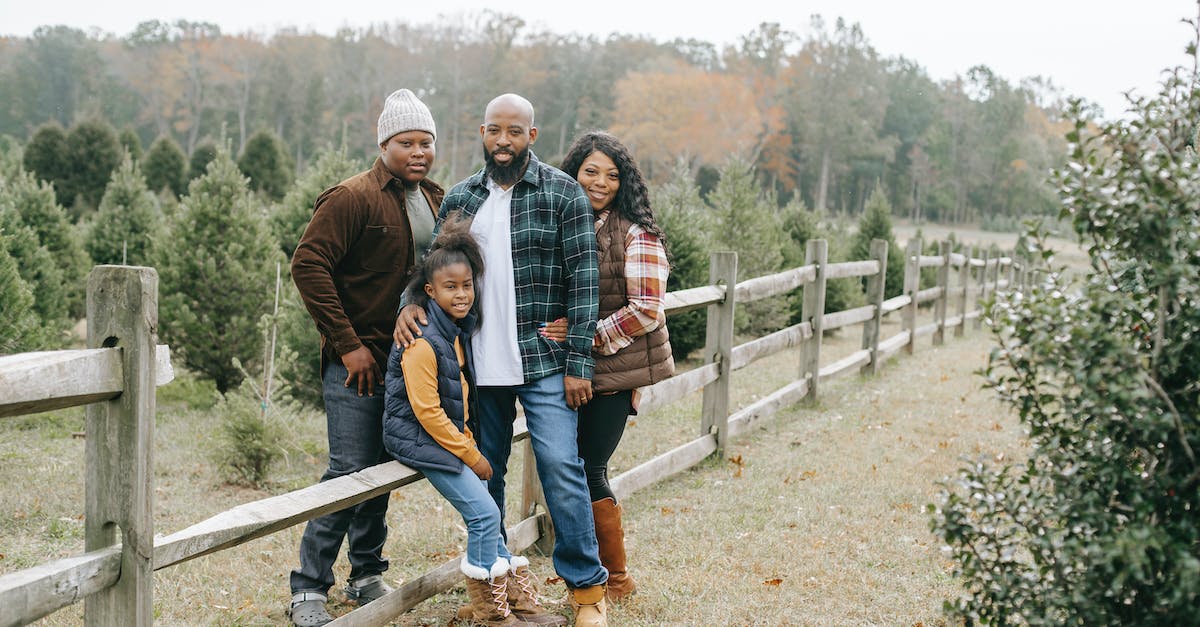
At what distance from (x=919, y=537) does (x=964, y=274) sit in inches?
417

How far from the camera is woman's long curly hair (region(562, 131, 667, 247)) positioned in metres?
3.77

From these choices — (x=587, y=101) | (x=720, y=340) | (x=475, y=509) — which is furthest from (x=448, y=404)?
(x=587, y=101)

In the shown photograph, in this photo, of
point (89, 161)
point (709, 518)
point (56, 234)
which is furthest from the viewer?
point (89, 161)

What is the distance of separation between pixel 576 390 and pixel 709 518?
2055 millimetres

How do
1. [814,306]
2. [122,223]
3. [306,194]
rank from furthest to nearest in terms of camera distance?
[122,223], [306,194], [814,306]

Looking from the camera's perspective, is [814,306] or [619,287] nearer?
[619,287]

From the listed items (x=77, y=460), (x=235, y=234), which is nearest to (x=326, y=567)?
(x=77, y=460)

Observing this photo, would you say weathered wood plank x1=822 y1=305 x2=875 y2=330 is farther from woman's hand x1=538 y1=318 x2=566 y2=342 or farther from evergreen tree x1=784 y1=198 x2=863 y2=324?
woman's hand x1=538 y1=318 x2=566 y2=342

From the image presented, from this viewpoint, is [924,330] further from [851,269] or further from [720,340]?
[720,340]

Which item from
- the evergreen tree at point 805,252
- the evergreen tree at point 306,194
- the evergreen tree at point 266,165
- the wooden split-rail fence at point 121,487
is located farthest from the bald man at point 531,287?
the evergreen tree at point 266,165

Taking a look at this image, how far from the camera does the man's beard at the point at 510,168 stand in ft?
11.5

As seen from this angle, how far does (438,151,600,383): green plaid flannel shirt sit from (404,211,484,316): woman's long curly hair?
142 mm

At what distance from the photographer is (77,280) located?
11078 mm

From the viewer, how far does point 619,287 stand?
3789 millimetres
